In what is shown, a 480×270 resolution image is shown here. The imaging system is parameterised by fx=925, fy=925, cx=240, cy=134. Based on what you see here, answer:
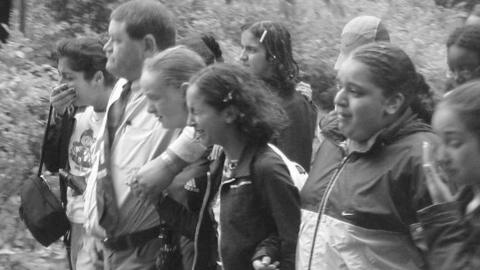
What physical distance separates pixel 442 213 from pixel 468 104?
0.38m

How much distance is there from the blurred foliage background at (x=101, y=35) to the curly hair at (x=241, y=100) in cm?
341

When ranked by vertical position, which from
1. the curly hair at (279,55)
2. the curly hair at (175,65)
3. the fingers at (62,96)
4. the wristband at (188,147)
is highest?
the curly hair at (175,65)

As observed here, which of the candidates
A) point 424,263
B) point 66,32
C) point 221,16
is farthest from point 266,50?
point 221,16

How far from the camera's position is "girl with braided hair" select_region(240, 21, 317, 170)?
5590 millimetres

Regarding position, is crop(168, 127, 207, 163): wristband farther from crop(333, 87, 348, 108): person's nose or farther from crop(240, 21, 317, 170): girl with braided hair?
crop(240, 21, 317, 170): girl with braided hair

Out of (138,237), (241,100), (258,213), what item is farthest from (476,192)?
(138,237)

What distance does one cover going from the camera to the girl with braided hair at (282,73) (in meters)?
5.59

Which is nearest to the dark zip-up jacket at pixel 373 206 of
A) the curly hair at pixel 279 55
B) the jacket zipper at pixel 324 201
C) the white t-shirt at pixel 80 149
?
the jacket zipper at pixel 324 201

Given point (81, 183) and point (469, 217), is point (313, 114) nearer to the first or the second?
point (81, 183)

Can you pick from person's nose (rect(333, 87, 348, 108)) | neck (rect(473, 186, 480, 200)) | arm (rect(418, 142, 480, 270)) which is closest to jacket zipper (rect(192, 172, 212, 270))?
person's nose (rect(333, 87, 348, 108))

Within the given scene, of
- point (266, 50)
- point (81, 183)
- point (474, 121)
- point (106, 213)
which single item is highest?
point (474, 121)

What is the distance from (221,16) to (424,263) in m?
8.33

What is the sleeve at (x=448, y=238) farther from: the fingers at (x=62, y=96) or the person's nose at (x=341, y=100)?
the fingers at (x=62, y=96)

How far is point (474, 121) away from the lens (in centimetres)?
307
